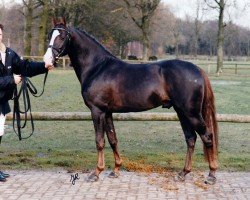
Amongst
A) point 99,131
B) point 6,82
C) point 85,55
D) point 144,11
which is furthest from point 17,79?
point 144,11

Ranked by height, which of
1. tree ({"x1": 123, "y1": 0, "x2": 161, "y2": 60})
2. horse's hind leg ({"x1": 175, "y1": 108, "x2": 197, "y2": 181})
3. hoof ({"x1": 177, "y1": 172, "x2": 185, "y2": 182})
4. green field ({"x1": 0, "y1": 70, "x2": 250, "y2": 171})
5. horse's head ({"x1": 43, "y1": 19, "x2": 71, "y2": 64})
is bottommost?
green field ({"x1": 0, "y1": 70, "x2": 250, "y2": 171})

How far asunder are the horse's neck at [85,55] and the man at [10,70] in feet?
1.37

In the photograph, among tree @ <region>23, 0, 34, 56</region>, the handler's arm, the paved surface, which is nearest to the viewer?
the paved surface

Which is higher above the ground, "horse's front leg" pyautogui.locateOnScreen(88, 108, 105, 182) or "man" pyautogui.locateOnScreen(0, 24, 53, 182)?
"man" pyautogui.locateOnScreen(0, 24, 53, 182)

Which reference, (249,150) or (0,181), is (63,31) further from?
(249,150)

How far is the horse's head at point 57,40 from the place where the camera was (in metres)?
6.02

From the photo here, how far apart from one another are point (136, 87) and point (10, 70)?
1.71 m

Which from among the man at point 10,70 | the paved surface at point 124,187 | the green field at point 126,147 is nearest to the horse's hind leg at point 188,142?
the paved surface at point 124,187

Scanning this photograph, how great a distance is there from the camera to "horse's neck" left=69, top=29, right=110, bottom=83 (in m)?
6.28

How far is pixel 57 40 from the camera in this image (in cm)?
604

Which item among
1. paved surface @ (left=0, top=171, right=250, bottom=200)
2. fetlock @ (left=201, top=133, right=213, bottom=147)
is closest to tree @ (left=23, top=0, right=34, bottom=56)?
paved surface @ (left=0, top=171, right=250, bottom=200)

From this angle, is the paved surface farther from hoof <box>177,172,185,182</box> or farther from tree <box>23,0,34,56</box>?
tree <box>23,0,34,56</box>

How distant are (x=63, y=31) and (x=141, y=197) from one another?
7.79ft

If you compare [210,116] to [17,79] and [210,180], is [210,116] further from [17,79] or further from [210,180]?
[17,79]
